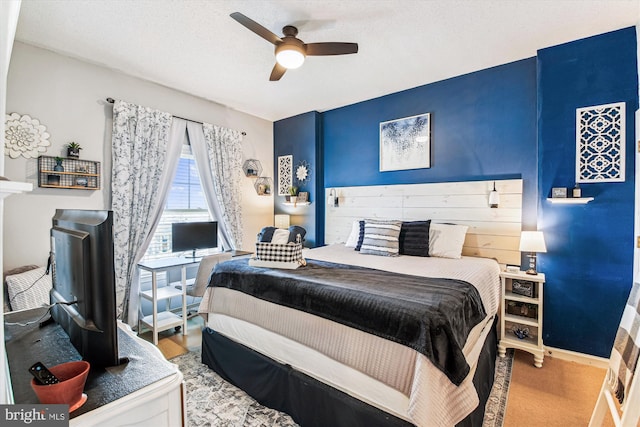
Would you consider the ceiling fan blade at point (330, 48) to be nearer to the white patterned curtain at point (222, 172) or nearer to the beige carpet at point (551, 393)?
the white patterned curtain at point (222, 172)

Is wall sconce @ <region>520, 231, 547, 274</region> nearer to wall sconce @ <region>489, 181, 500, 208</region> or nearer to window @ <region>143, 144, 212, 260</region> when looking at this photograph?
wall sconce @ <region>489, 181, 500, 208</region>

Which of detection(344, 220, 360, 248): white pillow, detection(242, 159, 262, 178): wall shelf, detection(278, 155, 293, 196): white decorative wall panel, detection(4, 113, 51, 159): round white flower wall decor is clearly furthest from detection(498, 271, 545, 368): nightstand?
detection(4, 113, 51, 159): round white flower wall decor

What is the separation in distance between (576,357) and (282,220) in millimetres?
3688

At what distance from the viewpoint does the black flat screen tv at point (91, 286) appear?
911 millimetres

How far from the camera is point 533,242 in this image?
2.53 meters

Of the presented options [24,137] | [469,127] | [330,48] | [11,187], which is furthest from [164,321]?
[469,127]

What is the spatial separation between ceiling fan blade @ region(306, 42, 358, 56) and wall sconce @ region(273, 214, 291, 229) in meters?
2.72

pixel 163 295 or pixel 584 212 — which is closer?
pixel 584 212

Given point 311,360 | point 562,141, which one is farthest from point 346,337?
point 562,141

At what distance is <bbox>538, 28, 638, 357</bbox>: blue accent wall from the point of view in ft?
7.86

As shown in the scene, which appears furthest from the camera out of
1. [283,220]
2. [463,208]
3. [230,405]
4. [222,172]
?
[283,220]

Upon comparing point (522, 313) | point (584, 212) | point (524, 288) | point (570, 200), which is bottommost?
point (522, 313)

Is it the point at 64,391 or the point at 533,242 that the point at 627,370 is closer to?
the point at 533,242

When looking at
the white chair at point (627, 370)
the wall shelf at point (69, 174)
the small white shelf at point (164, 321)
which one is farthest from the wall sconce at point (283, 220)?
the white chair at point (627, 370)
